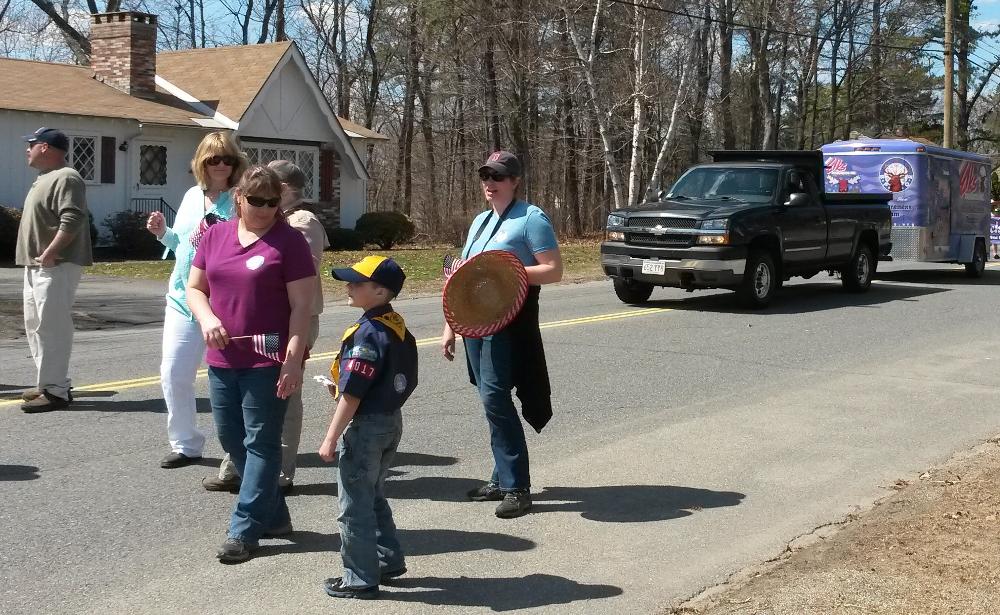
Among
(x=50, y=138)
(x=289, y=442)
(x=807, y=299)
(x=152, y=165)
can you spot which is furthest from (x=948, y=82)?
(x=289, y=442)

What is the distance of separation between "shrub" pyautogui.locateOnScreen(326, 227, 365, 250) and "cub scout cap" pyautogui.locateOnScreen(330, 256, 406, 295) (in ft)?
87.2

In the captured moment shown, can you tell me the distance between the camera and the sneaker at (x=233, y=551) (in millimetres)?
5062

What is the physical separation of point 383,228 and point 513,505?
87.5 feet

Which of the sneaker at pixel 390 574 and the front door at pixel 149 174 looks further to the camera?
the front door at pixel 149 174

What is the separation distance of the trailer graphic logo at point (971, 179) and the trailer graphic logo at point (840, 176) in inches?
89.4

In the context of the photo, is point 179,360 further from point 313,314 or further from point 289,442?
point 313,314

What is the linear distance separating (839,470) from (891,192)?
50.1ft

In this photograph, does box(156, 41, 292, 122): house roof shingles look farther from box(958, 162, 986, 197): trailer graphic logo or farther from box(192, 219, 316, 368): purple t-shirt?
box(192, 219, 316, 368): purple t-shirt

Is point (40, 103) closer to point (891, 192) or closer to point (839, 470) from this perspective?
point (891, 192)

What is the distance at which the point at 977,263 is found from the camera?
75.1 ft

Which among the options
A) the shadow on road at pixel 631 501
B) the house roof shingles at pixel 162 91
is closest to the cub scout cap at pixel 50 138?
the shadow on road at pixel 631 501

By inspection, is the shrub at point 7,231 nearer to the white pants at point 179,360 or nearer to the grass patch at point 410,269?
the grass patch at point 410,269

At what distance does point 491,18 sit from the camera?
37.7 meters

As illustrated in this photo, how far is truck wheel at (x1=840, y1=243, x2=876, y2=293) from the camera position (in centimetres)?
1806
